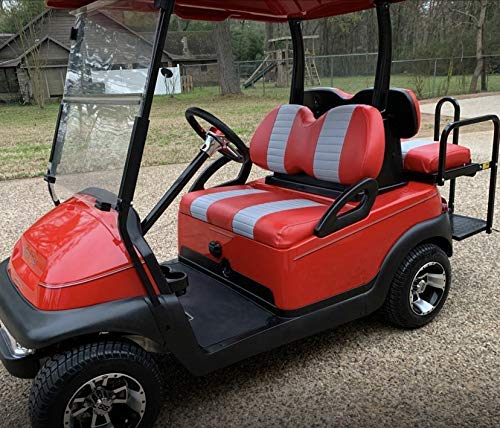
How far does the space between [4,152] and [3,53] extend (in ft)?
61.4

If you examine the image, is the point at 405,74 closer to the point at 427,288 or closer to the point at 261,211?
the point at 427,288

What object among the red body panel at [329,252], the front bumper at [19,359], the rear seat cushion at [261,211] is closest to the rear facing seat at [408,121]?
the red body panel at [329,252]

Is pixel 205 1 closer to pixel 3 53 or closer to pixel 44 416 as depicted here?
pixel 44 416

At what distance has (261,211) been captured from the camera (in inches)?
99.3

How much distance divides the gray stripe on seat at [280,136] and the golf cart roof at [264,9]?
0.55m

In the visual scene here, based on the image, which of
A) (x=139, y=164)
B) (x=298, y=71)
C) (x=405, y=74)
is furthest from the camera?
(x=405, y=74)

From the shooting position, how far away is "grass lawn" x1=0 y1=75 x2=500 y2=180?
7.97m

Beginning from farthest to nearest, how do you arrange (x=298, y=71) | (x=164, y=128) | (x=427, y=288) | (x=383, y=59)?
(x=164, y=128) < (x=298, y=71) < (x=427, y=288) < (x=383, y=59)

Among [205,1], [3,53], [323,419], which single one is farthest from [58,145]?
[3,53]

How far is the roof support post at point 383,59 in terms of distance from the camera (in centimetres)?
262

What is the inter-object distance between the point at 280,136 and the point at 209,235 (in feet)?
2.54

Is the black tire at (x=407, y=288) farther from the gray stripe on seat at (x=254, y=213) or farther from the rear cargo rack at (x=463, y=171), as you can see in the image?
the gray stripe on seat at (x=254, y=213)

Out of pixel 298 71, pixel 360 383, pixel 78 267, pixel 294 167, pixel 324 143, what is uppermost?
pixel 298 71

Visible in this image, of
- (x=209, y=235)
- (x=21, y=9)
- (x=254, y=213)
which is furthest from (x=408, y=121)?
(x=21, y=9)
